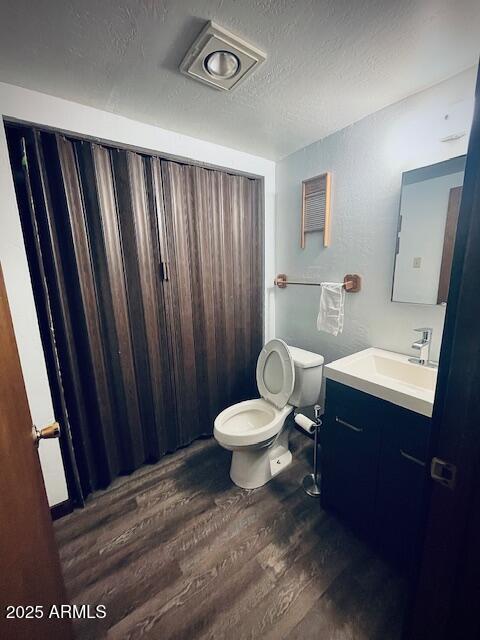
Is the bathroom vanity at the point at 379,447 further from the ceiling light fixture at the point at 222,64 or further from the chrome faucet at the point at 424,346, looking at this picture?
the ceiling light fixture at the point at 222,64

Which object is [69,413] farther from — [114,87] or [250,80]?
[250,80]

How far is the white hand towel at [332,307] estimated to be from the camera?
180cm

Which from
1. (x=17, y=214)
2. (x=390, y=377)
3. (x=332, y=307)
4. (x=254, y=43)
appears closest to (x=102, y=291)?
(x=17, y=214)

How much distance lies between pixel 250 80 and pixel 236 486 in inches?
91.6

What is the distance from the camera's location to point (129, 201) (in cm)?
159

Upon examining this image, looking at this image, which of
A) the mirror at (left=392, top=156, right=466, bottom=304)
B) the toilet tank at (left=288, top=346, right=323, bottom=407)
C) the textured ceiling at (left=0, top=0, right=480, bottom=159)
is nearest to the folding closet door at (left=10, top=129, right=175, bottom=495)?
the textured ceiling at (left=0, top=0, right=480, bottom=159)

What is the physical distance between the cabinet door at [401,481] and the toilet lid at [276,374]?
0.69 m

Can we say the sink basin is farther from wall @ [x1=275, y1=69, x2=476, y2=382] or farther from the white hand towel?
the white hand towel

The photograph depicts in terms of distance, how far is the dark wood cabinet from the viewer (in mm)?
1117

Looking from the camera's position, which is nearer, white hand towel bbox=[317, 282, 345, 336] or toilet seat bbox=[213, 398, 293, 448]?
toilet seat bbox=[213, 398, 293, 448]

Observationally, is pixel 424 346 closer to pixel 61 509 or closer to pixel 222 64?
pixel 222 64

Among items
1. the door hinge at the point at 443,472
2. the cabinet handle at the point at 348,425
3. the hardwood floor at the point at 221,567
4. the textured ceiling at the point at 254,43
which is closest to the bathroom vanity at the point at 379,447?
the cabinet handle at the point at 348,425

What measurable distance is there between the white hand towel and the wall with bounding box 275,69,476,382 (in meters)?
0.09

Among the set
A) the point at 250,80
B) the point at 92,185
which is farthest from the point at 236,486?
the point at 250,80
